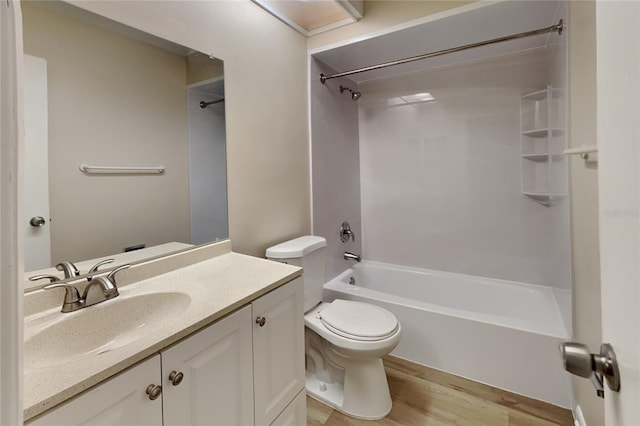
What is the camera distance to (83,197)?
109 centimetres

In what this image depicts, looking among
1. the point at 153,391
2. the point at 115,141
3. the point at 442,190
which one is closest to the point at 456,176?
the point at 442,190

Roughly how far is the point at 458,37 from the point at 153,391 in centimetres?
246

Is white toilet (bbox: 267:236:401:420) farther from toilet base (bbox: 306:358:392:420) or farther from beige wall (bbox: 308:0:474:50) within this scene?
beige wall (bbox: 308:0:474:50)

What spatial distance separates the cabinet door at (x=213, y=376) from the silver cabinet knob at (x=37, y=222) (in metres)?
0.67

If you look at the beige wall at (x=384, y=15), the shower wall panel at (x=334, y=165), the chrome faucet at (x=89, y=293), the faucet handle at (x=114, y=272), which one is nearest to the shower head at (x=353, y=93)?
the shower wall panel at (x=334, y=165)

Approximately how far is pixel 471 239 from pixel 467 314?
2.87ft

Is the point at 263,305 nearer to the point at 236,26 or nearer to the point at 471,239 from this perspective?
the point at 236,26

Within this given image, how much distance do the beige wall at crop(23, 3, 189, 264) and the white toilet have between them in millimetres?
698

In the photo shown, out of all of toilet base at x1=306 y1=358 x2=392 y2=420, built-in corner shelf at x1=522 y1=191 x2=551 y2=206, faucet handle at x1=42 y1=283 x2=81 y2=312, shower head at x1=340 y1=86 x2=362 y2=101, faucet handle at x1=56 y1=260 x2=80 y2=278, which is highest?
shower head at x1=340 y1=86 x2=362 y2=101

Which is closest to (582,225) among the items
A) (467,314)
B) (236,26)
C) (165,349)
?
(467,314)

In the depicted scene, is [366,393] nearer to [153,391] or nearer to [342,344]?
[342,344]

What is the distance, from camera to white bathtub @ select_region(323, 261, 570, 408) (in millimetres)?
1646

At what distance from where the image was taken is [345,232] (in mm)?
2699

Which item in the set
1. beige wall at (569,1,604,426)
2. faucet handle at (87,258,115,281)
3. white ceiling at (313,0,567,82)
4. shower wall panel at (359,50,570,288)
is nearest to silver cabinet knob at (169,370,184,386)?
faucet handle at (87,258,115,281)
